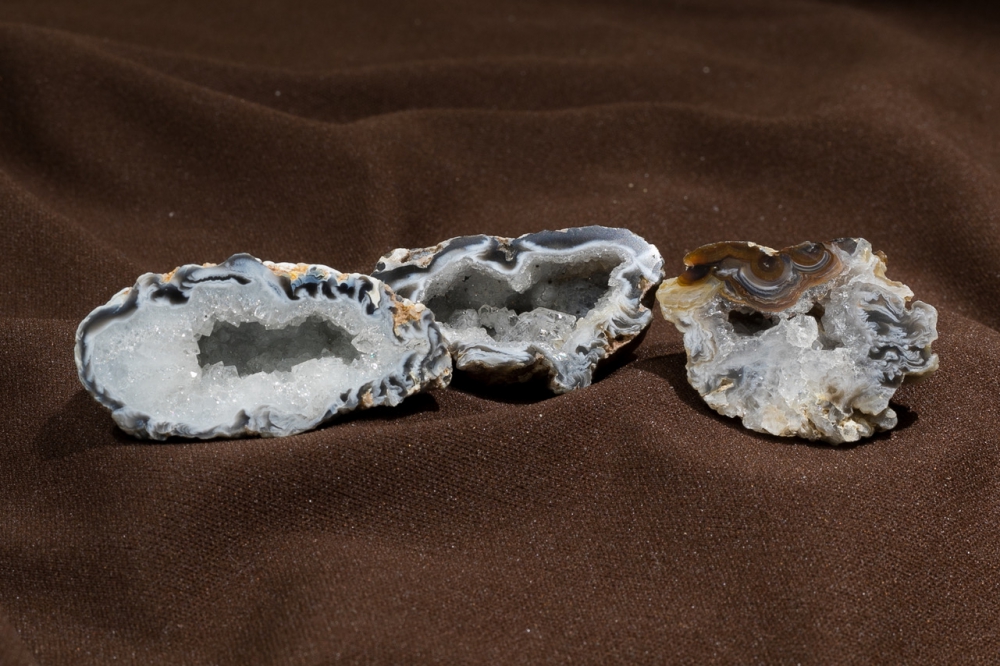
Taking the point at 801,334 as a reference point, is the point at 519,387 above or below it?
below

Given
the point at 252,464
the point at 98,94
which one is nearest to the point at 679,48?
the point at 98,94

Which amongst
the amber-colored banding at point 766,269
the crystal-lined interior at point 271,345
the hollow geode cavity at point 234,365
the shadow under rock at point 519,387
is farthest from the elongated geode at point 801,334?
the crystal-lined interior at point 271,345

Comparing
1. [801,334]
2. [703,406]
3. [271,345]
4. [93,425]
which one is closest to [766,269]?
[801,334]

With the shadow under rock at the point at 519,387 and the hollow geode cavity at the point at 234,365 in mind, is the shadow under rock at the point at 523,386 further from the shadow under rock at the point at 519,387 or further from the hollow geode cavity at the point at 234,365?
the hollow geode cavity at the point at 234,365

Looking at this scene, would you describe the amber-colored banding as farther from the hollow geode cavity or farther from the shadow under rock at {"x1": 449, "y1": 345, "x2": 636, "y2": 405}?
the hollow geode cavity

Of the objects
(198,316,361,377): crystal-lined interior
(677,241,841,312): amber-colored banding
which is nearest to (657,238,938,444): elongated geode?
(677,241,841,312): amber-colored banding

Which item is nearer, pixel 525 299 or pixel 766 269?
pixel 766 269

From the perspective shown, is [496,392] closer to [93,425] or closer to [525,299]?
[525,299]
